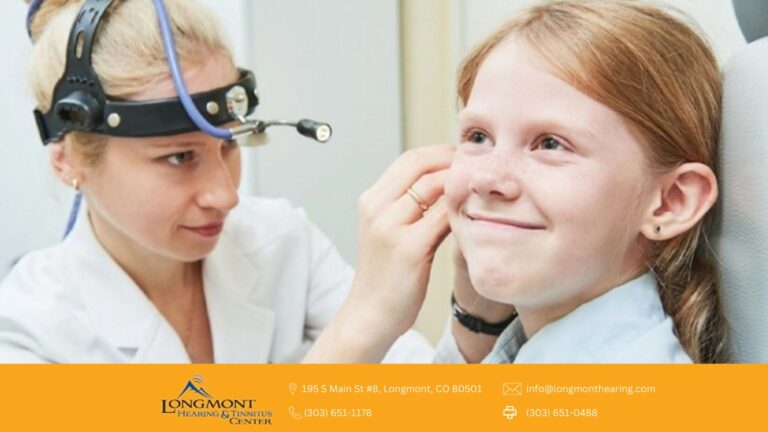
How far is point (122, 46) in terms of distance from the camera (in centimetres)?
94

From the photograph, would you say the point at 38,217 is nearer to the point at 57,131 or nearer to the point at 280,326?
the point at 57,131

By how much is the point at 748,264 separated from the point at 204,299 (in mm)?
730

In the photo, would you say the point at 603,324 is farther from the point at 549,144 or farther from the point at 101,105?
the point at 101,105

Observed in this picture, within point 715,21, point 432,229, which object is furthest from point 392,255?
point 715,21

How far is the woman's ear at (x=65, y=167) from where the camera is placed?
3.36 ft

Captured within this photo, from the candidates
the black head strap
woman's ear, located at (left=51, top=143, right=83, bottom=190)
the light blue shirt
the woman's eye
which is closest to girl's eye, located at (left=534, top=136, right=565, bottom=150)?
the woman's eye

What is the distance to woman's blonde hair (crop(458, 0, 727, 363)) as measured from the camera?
2.16 ft

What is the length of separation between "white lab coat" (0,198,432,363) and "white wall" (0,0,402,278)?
3.0 inches

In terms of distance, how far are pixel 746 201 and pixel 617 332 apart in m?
0.15
